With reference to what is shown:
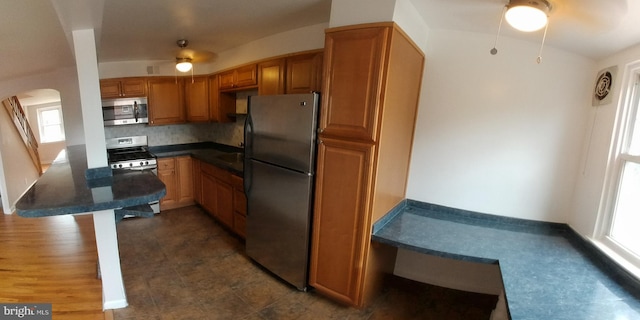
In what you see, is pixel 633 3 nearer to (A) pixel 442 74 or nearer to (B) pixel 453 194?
(A) pixel 442 74

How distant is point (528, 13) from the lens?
4.24ft

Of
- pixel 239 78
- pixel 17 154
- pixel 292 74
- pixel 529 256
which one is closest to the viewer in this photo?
pixel 529 256

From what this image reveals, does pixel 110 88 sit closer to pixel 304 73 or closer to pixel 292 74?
pixel 292 74

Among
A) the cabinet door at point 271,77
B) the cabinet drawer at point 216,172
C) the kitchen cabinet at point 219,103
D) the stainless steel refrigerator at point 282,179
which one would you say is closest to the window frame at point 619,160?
the stainless steel refrigerator at point 282,179

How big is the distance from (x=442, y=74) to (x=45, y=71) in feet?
17.0

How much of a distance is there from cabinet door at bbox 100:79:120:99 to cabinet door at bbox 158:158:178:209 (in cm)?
117

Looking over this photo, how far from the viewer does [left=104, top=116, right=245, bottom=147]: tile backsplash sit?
13.3 ft

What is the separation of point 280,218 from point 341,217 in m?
0.61

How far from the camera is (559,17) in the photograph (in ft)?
4.67

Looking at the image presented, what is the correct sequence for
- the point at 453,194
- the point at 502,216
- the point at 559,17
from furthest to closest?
the point at 453,194, the point at 502,216, the point at 559,17

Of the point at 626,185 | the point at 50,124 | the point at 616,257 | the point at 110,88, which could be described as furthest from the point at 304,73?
the point at 50,124

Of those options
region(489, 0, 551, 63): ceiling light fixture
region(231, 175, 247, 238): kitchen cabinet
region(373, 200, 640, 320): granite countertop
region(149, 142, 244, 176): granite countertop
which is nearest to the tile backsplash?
region(149, 142, 244, 176): granite countertop

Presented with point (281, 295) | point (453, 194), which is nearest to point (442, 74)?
point (453, 194)

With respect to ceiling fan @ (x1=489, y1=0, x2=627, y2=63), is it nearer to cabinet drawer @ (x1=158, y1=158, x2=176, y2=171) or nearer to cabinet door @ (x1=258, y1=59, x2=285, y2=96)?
cabinet door @ (x1=258, y1=59, x2=285, y2=96)
